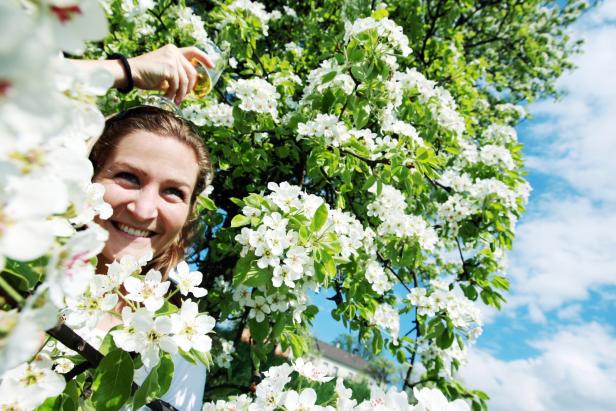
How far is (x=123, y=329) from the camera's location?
2.85 ft

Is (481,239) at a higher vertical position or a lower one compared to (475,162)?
lower

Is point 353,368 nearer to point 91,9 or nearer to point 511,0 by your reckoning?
point 511,0

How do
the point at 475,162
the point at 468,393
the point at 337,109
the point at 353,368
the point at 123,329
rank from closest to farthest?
1. the point at 123,329
2. the point at 337,109
3. the point at 468,393
4. the point at 475,162
5. the point at 353,368

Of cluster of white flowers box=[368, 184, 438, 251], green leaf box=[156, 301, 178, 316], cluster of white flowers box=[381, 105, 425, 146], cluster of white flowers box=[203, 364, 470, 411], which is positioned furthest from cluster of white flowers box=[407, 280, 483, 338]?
green leaf box=[156, 301, 178, 316]

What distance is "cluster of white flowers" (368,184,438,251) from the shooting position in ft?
9.88

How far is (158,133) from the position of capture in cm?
202

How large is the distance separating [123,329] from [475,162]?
3821 millimetres

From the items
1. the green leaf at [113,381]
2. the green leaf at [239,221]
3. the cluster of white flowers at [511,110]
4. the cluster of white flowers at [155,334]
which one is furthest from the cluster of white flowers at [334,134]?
the cluster of white flowers at [511,110]

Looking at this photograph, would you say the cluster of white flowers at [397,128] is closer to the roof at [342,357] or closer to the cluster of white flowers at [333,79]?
the cluster of white flowers at [333,79]

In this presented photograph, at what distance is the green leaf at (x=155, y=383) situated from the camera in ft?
2.92

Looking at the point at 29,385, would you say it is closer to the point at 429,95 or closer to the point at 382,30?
the point at 382,30

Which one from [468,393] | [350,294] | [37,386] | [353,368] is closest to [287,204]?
[350,294]

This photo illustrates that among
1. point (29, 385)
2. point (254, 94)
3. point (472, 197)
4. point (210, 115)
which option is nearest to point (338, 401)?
point (29, 385)

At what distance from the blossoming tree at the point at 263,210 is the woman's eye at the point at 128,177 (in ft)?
1.42
